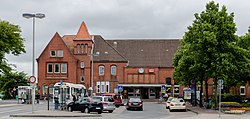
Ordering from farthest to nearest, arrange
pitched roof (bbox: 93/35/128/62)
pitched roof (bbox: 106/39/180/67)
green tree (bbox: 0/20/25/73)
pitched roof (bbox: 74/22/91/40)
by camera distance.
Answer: pitched roof (bbox: 106/39/180/67) → pitched roof (bbox: 93/35/128/62) → pitched roof (bbox: 74/22/91/40) → green tree (bbox: 0/20/25/73)

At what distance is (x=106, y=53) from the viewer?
89.8 metres

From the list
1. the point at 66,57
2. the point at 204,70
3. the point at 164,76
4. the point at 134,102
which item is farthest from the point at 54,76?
the point at 204,70

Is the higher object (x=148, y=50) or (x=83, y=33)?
(x=83, y=33)

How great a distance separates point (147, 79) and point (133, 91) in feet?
13.8

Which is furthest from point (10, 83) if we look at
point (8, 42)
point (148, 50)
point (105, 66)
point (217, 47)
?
point (217, 47)

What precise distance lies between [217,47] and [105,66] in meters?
46.2

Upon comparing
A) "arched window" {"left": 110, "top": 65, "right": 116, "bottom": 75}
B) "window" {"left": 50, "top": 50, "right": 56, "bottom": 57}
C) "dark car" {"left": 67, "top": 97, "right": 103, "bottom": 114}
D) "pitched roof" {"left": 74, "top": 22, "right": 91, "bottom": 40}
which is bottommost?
"dark car" {"left": 67, "top": 97, "right": 103, "bottom": 114}

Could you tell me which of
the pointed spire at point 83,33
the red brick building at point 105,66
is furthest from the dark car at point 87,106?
the pointed spire at point 83,33

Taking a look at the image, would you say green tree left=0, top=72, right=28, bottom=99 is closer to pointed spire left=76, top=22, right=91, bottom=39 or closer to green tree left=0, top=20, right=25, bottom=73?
pointed spire left=76, top=22, right=91, bottom=39

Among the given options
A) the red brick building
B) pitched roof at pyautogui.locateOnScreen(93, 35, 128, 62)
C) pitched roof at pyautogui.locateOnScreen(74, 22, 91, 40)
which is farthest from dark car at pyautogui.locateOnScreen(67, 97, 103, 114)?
pitched roof at pyautogui.locateOnScreen(93, 35, 128, 62)

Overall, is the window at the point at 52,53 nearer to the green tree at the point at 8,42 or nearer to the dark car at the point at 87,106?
the green tree at the point at 8,42

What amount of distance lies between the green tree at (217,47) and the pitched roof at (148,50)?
145 feet

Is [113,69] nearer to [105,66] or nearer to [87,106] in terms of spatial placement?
[105,66]

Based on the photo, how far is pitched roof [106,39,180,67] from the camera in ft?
297
